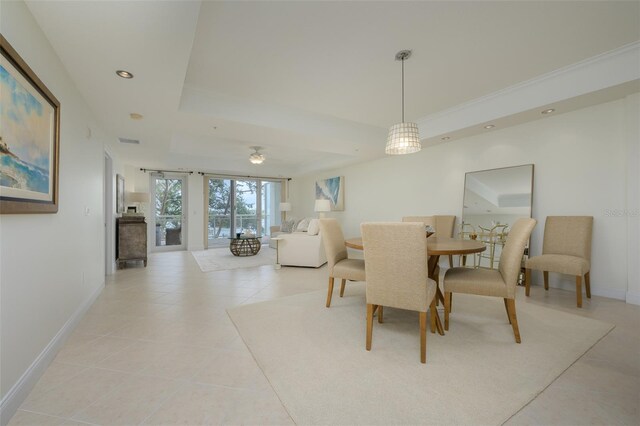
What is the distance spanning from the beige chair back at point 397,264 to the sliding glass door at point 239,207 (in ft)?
21.4

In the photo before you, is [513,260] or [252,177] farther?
[252,177]

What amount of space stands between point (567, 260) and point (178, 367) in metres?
3.83

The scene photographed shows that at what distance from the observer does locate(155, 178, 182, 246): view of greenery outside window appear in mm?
7574

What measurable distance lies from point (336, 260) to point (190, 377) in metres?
1.72

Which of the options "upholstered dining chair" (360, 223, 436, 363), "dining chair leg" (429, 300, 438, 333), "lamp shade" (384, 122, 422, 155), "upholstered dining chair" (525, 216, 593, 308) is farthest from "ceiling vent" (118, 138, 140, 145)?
"upholstered dining chair" (525, 216, 593, 308)

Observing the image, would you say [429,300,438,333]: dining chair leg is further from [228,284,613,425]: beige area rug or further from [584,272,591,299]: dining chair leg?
[584,272,591,299]: dining chair leg

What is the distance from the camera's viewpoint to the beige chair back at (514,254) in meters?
2.12

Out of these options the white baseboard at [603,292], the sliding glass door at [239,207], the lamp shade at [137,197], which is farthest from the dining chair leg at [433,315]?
the sliding glass door at [239,207]

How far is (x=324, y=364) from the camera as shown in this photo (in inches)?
72.6

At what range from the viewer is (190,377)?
1703mm

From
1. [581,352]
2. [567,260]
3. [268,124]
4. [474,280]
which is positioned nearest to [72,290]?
[268,124]

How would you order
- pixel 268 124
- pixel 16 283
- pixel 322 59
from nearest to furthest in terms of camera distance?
Result: pixel 16 283
pixel 322 59
pixel 268 124

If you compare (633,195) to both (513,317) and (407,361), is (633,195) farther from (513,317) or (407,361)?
(407,361)

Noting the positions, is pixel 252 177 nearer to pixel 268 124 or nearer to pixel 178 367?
pixel 268 124
